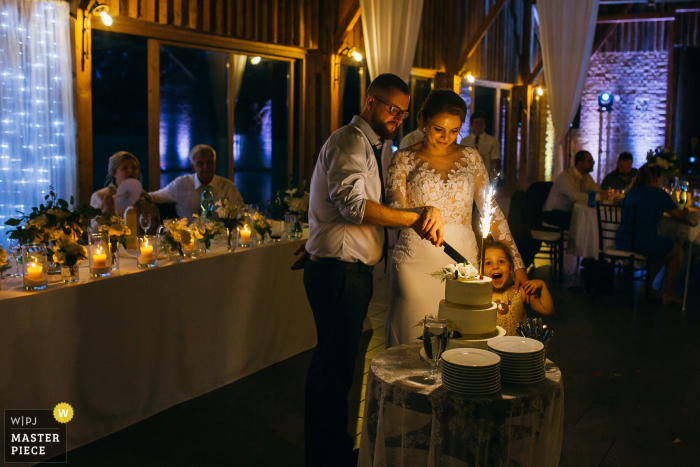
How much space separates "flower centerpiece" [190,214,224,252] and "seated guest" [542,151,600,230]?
4757 mm

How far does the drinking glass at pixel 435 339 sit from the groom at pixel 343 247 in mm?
487

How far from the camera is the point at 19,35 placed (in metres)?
5.23

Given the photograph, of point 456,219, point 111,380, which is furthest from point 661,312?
point 111,380

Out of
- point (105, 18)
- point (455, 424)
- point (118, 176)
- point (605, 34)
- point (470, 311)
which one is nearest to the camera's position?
point (455, 424)

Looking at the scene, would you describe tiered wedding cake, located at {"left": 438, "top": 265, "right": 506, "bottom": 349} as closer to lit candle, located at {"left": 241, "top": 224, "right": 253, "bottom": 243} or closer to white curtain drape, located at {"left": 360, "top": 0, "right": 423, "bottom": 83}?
lit candle, located at {"left": 241, "top": 224, "right": 253, "bottom": 243}

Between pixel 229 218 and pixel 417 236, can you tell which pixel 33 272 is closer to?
pixel 229 218

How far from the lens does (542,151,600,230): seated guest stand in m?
7.30

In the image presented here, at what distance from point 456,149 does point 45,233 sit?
6.35 ft

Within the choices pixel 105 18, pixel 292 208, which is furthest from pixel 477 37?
pixel 292 208

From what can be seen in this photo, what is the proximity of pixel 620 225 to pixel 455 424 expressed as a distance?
4.89 m

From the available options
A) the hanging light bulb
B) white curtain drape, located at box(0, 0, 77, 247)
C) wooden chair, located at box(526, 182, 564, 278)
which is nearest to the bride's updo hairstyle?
the hanging light bulb

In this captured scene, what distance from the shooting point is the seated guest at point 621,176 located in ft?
24.8

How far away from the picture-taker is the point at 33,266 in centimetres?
271

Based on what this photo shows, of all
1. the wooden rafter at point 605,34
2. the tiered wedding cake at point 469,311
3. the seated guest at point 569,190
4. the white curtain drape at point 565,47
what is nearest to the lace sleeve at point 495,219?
the tiered wedding cake at point 469,311
